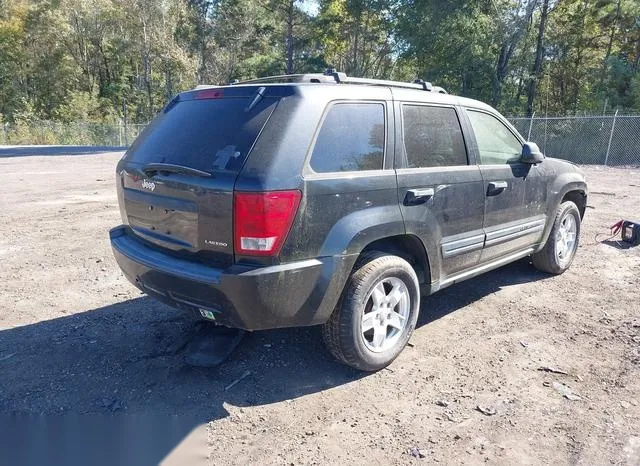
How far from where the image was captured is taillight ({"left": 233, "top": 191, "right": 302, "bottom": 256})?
2.63 meters

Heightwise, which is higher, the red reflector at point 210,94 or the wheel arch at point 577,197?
the red reflector at point 210,94

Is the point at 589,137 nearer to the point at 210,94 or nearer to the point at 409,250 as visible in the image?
the point at 409,250

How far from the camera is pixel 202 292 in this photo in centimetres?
281

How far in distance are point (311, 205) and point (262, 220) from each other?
33cm

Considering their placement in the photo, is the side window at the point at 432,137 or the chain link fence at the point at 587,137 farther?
the chain link fence at the point at 587,137

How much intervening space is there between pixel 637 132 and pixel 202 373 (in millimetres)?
19444

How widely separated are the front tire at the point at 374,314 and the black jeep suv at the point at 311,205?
10 mm

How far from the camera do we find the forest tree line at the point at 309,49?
2436 centimetres

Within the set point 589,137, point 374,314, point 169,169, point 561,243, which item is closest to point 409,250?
point 374,314

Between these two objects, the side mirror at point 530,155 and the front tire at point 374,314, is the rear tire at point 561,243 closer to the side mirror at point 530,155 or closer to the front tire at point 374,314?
the side mirror at point 530,155

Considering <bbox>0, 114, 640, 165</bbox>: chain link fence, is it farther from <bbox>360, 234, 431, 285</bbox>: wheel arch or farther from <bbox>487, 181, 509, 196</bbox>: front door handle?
<bbox>360, 234, 431, 285</bbox>: wheel arch

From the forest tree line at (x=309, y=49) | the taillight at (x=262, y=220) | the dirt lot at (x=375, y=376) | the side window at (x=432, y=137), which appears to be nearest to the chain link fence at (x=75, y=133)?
the forest tree line at (x=309, y=49)

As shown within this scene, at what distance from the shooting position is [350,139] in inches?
123

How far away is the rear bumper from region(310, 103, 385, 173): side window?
60 centimetres
